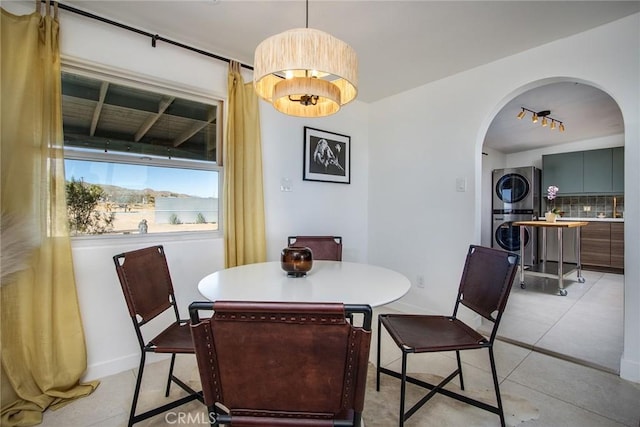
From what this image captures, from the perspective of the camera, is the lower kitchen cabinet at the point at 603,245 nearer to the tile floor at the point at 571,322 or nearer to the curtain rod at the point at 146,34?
the tile floor at the point at 571,322

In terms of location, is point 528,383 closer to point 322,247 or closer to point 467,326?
point 467,326

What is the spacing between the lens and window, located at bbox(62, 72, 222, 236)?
6.13 feet

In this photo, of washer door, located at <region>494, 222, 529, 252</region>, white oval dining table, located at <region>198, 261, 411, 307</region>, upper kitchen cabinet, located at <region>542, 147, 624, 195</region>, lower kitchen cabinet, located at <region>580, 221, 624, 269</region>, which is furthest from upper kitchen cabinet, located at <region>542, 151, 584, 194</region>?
white oval dining table, located at <region>198, 261, 411, 307</region>

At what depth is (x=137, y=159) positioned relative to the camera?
2049 mm

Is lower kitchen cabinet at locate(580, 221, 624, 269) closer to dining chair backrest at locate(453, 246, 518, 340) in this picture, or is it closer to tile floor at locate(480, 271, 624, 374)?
tile floor at locate(480, 271, 624, 374)

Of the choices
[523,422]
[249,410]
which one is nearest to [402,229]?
[523,422]

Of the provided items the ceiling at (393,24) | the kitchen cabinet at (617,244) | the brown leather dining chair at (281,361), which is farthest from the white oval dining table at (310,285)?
the kitchen cabinet at (617,244)

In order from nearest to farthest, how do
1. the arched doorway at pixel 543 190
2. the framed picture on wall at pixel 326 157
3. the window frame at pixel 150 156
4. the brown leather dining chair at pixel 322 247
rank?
the window frame at pixel 150 156 → the arched doorway at pixel 543 190 → the brown leather dining chair at pixel 322 247 → the framed picture on wall at pixel 326 157

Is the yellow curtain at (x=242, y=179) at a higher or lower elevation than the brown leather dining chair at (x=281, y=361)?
higher

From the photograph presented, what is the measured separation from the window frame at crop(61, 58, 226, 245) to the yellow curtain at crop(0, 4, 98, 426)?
173mm

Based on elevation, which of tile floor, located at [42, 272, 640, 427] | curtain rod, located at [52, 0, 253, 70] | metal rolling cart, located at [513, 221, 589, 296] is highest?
curtain rod, located at [52, 0, 253, 70]

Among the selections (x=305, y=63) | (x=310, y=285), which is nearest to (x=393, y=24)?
(x=305, y=63)

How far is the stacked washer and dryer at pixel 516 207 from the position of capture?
528cm

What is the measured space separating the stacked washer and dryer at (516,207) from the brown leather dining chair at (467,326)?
439 centimetres
